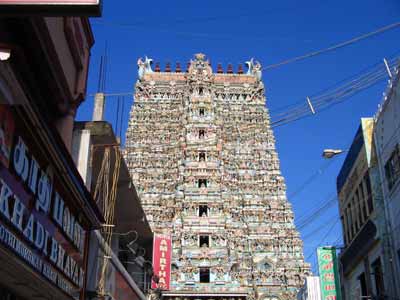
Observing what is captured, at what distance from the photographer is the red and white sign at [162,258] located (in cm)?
2861

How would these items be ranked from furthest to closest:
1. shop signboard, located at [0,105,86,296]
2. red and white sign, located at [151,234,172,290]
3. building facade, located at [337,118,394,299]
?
red and white sign, located at [151,234,172,290] → building facade, located at [337,118,394,299] → shop signboard, located at [0,105,86,296]

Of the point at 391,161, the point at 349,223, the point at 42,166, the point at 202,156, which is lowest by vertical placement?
the point at 42,166

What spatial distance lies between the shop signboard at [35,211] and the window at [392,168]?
51.0 ft

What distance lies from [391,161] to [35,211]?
18.5m

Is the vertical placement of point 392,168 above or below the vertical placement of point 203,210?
below

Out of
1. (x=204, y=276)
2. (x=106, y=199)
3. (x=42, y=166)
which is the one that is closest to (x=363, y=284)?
(x=106, y=199)

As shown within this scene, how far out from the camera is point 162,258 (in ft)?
96.1

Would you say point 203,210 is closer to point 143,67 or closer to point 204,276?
point 204,276

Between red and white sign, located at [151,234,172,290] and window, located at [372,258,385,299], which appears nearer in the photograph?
window, located at [372,258,385,299]

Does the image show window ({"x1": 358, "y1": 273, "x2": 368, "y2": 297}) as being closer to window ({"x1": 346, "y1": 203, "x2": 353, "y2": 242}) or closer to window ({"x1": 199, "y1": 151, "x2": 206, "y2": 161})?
window ({"x1": 346, "y1": 203, "x2": 353, "y2": 242})

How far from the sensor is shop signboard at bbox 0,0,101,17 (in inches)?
247

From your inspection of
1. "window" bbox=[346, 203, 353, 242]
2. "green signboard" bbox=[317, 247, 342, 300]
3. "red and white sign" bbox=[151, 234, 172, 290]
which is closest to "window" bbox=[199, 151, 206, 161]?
"green signboard" bbox=[317, 247, 342, 300]

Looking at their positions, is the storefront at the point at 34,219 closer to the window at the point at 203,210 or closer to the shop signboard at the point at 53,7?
the shop signboard at the point at 53,7

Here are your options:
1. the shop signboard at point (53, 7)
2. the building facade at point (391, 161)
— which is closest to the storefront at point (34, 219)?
the shop signboard at point (53, 7)
